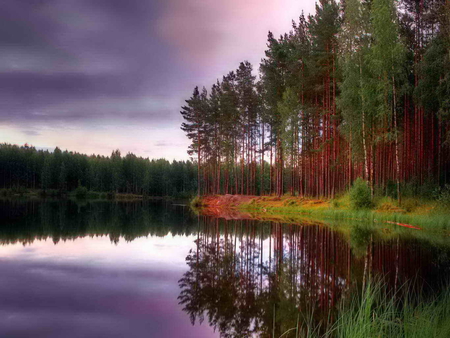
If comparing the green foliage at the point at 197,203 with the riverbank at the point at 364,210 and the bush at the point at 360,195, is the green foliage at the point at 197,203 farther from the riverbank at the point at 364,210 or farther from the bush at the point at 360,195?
the bush at the point at 360,195

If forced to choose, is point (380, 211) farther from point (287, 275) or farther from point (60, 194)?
point (60, 194)

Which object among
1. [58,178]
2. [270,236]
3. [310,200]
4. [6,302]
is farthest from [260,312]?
[58,178]

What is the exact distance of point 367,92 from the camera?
2438cm

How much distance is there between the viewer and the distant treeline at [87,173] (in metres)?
101

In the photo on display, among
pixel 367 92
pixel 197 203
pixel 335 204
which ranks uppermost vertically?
pixel 367 92

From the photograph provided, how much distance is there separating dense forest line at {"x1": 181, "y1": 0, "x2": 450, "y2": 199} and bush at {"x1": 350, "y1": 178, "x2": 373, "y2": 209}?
5.22 ft

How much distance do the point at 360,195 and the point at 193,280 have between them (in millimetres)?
18177

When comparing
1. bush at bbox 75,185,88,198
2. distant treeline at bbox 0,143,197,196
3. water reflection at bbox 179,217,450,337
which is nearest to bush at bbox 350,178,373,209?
water reflection at bbox 179,217,450,337

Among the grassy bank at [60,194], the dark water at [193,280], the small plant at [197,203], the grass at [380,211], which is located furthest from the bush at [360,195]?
the grassy bank at [60,194]

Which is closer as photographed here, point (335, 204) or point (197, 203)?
point (335, 204)

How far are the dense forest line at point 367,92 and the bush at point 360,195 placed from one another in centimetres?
159

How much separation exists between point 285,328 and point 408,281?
4.02 m

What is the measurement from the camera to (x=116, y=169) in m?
113

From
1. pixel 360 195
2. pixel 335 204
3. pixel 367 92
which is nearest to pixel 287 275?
pixel 360 195
